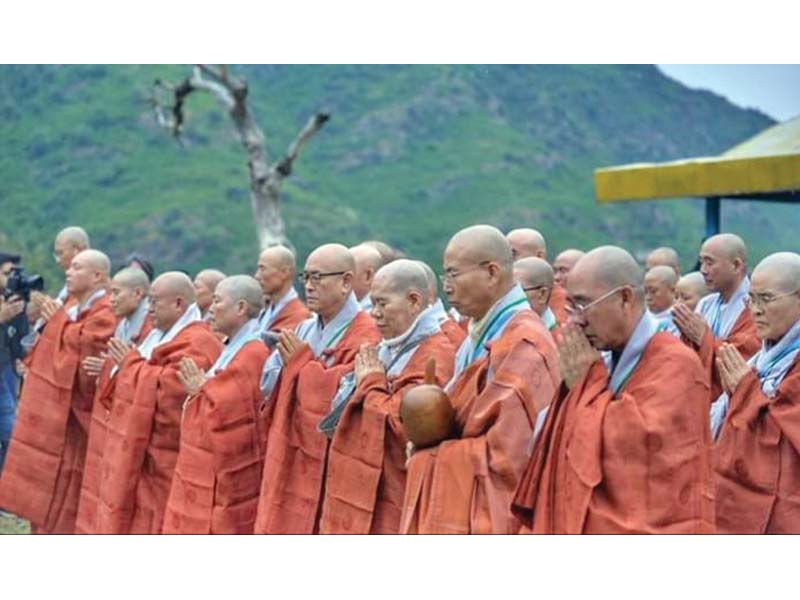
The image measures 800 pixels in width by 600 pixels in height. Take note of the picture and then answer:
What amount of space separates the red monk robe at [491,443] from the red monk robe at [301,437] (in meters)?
1.39

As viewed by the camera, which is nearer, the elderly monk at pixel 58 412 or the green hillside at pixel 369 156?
the elderly monk at pixel 58 412

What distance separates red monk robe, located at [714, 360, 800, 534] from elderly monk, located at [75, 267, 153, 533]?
354 centimetres

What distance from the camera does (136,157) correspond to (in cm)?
3225

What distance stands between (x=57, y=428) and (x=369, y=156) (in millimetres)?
27466

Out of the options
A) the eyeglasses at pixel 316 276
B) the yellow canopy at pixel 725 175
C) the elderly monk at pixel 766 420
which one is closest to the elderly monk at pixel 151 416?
the eyeglasses at pixel 316 276

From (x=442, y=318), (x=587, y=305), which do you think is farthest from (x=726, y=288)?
(x=587, y=305)

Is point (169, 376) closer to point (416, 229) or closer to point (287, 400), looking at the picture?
point (287, 400)

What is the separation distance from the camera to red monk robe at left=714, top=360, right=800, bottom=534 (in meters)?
5.41

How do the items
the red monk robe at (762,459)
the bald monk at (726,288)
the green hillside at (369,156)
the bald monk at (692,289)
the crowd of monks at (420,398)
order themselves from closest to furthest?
1. the crowd of monks at (420,398)
2. the red monk robe at (762,459)
3. the bald monk at (726,288)
4. the bald monk at (692,289)
5. the green hillside at (369,156)

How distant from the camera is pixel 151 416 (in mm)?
7262

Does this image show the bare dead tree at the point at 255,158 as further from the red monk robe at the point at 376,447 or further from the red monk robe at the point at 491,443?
the red monk robe at the point at 491,443

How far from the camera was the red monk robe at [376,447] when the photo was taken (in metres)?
5.57

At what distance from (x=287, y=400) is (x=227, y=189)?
82.2 feet

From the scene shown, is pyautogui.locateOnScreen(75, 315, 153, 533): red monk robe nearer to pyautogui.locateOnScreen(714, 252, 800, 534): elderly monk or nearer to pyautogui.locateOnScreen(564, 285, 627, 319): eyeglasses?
pyautogui.locateOnScreen(714, 252, 800, 534): elderly monk
